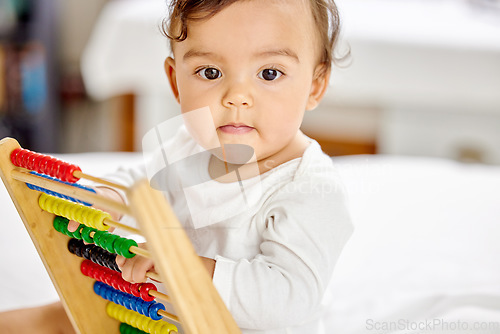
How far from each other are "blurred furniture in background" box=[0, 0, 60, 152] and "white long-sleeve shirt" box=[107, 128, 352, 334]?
2.27 meters

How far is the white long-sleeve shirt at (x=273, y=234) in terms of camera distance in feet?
2.47

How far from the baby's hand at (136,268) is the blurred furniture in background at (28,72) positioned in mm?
2422

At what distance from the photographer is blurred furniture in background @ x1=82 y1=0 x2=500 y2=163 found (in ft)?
7.51

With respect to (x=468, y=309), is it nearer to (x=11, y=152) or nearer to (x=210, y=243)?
(x=210, y=243)

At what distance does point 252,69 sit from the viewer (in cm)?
82

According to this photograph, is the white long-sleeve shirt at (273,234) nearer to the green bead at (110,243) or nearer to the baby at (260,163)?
the baby at (260,163)

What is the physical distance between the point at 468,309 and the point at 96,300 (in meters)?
0.60

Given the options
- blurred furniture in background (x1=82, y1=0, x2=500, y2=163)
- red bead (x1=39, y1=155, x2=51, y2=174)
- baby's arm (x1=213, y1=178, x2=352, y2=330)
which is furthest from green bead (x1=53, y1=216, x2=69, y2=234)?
blurred furniture in background (x1=82, y1=0, x2=500, y2=163)

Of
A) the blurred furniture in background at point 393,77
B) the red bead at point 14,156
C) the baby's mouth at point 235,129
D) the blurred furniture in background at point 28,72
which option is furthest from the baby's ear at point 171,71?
the blurred furniture in background at point 28,72

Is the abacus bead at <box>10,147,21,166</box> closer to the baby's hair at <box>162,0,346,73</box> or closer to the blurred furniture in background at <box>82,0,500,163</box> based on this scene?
the baby's hair at <box>162,0,346,73</box>

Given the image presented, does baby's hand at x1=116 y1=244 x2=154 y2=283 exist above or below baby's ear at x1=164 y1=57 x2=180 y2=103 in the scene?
below

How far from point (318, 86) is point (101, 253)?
16.4 inches

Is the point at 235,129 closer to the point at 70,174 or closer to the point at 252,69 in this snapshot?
the point at 252,69

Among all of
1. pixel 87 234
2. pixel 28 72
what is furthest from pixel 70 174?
pixel 28 72
